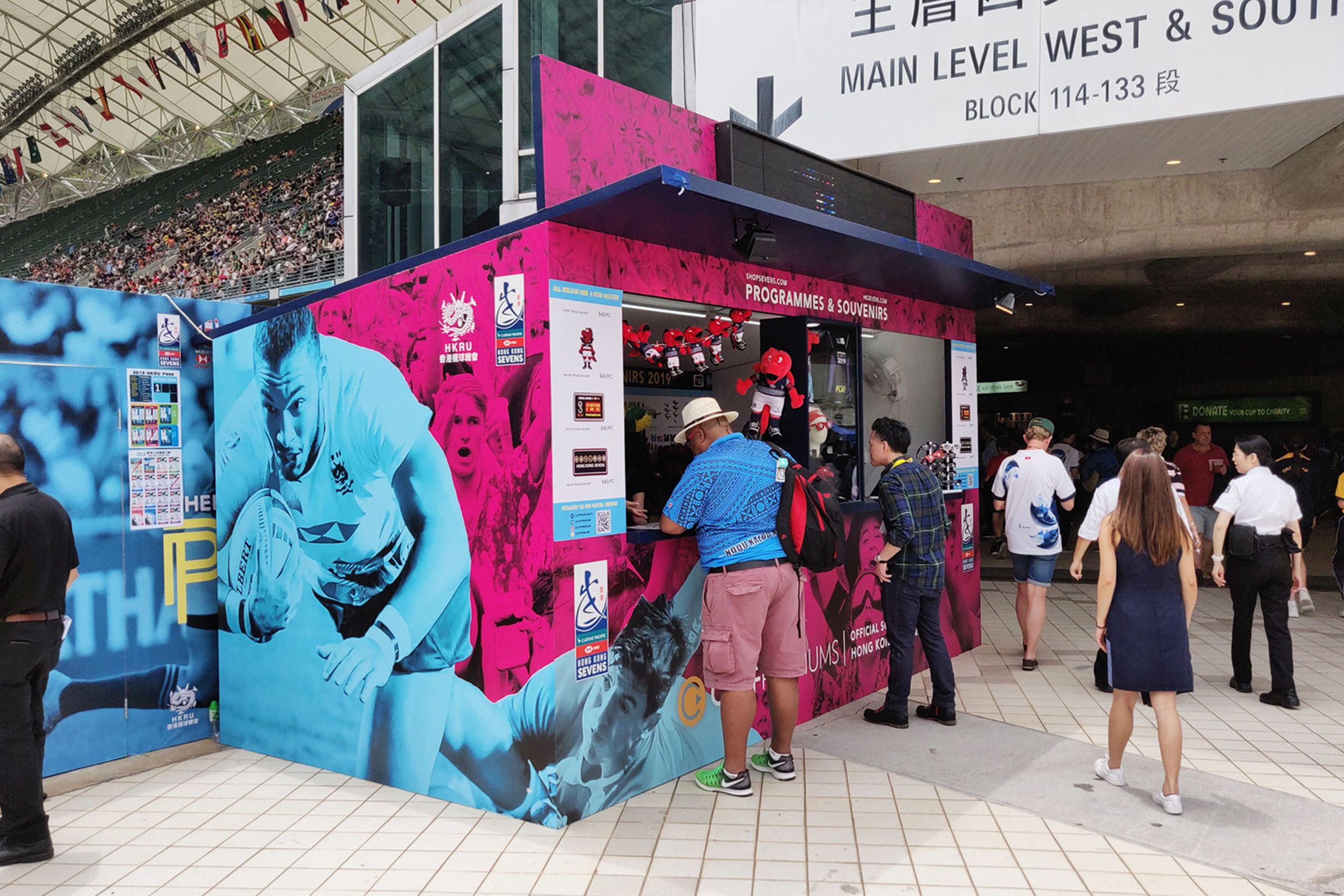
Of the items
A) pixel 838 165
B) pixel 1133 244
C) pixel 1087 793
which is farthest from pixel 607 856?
pixel 1133 244

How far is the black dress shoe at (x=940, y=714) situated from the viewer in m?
4.75

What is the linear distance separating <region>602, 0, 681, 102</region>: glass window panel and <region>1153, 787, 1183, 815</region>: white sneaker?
25.6 feet

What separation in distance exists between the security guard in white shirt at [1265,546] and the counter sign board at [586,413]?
356 centimetres

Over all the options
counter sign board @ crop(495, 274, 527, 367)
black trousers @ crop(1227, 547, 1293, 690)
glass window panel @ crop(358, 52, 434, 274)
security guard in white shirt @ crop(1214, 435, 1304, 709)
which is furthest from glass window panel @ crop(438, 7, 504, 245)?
black trousers @ crop(1227, 547, 1293, 690)

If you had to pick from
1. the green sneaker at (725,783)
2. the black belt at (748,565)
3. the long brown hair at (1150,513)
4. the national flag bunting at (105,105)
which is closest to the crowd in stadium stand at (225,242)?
the national flag bunting at (105,105)

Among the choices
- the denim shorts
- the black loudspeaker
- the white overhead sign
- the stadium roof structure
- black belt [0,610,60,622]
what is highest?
the stadium roof structure

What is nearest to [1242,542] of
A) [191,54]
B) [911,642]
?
[911,642]

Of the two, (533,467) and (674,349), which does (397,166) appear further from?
(533,467)

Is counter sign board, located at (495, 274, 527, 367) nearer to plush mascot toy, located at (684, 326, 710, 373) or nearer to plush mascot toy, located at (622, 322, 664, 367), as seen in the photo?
plush mascot toy, located at (622, 322, 664, 367)

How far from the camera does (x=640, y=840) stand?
337 cm

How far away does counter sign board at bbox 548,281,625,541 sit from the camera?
351 centimetres

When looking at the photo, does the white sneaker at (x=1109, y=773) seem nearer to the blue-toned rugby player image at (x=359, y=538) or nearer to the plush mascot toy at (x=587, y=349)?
the blue-toned rugby player image at (x=359, y=538)

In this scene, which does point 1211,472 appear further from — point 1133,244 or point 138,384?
point 138,384

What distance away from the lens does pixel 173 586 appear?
4660mm
